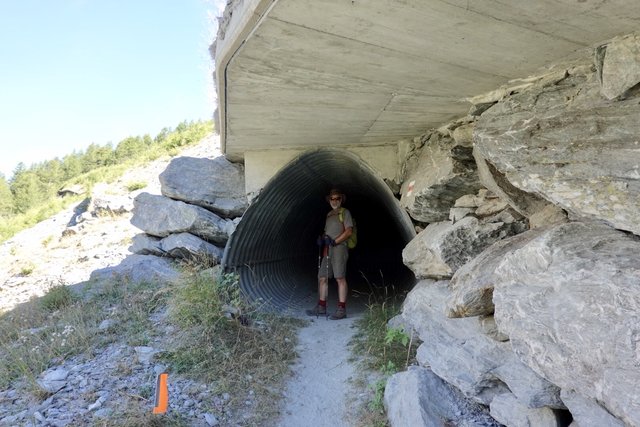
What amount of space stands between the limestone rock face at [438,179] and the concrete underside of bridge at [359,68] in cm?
34

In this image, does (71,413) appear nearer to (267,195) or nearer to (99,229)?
(267,195)

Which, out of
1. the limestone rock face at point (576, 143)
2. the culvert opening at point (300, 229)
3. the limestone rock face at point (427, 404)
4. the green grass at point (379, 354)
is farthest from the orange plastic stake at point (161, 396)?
the limestone rock face at point (576, 143)

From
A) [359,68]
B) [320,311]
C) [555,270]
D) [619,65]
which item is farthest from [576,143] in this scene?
[320,311]

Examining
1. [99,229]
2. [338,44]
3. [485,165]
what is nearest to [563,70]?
[485,165]

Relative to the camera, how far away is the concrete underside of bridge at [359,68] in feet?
8.62

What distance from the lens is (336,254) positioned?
7348 mm

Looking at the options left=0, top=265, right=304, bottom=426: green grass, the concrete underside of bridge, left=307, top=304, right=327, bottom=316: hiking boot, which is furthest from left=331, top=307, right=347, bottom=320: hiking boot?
the concrete underside of bridge

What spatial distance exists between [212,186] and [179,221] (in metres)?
0.95

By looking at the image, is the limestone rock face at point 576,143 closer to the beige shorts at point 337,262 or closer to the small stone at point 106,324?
the beige shorts at point 337,262

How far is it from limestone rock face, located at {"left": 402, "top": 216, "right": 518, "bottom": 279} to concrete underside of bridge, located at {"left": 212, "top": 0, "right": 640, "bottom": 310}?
125 centimetres

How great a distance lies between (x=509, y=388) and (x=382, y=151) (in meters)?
4.19

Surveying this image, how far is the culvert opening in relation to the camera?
7064mm

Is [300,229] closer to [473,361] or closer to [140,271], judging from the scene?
[140,271]

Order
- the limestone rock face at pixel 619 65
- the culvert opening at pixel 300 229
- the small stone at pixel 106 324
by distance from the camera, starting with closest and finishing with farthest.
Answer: the limestone rock face at pixel 619 65 → the small stone at pixel 106 324 → the culvert opening at pixel 300 229
